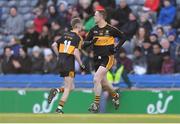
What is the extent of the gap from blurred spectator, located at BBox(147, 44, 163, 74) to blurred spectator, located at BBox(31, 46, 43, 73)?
137 inches

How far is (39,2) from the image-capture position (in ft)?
86.2

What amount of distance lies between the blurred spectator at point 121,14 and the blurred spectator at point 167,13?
3.38 feet

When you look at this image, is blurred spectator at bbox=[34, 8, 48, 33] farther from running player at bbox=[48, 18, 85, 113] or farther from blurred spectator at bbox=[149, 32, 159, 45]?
running player at bbox=[48, 18, 85, 113]

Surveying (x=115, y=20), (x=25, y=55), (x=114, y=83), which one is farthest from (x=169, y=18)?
(x=25, y=55)

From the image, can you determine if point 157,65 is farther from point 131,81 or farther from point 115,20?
point 115,20

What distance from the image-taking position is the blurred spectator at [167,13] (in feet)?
74.8

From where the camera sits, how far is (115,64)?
21.3m

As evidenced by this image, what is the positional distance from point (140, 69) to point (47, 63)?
2.92m

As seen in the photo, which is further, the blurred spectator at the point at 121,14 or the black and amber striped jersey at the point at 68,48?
the blurred spectator at the point at 121,14

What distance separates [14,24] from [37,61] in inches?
106

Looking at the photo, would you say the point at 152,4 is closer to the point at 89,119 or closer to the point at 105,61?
the point at 105,61

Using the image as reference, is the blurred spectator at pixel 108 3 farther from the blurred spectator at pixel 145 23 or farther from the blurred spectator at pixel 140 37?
the blurred spectator at pixel 140 37

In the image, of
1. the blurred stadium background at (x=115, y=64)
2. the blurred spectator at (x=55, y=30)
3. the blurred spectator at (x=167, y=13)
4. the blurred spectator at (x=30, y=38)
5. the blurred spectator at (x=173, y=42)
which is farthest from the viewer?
the blurred spectator at (x=30, y=38)

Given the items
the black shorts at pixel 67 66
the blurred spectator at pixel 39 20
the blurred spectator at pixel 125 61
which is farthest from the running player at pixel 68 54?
the blurred spectator at pixel 39 20
